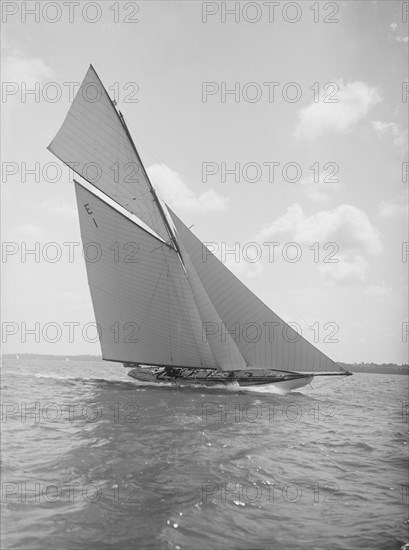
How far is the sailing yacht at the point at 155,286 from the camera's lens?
92.3 feet

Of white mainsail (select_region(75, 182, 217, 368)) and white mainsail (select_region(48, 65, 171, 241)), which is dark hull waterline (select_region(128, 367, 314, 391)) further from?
white mainsail (select_region(48, 65, 171, 241))

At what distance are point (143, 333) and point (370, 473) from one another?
20.7 metres

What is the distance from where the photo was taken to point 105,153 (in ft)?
98.1

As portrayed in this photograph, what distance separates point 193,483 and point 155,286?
2075 centimetres

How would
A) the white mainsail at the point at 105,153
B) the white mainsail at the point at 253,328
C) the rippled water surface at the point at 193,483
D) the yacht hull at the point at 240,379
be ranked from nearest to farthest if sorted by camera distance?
the rippled water surface at the point at 193,483
the white mainsail at the point at 253,328
the white mainsail at the point at 105,153
the yacht hull at the point at 240,379

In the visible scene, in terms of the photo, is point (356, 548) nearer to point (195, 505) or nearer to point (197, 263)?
point (195, 505)

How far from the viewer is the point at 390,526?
7371mm

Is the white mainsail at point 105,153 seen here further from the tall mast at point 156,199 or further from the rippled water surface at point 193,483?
the rippled water surface at point 193,483

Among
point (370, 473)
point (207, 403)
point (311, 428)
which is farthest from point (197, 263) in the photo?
point (370, 473)

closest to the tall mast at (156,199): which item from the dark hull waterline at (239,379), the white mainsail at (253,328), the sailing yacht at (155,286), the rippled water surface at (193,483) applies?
the sailing yacht at (155,286)

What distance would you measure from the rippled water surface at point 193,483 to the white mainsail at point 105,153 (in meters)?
17.1

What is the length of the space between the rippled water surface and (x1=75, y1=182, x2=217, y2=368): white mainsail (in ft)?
39.9

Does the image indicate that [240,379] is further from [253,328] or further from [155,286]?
[155,286]

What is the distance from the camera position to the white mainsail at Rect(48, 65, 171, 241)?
28766 millimetres
